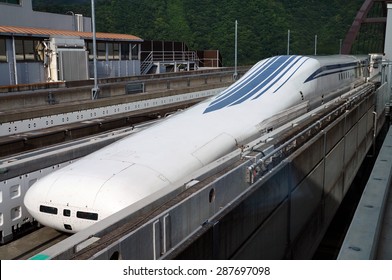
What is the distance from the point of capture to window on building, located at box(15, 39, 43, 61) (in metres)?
29.3

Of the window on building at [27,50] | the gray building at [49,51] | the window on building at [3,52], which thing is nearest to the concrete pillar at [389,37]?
the gray building at [49,51]

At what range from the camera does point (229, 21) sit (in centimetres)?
10438

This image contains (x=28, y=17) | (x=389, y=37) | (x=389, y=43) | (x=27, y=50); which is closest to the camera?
(x=27, y=50)

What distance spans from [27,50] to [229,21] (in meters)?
79.3

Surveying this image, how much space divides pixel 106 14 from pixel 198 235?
9499 centimetres

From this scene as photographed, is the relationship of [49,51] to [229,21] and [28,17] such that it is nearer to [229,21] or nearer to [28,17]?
[28,17]

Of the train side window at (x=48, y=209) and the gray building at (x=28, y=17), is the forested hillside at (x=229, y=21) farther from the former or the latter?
the train side window at (x=48, y=209)

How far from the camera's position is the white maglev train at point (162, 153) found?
8.27m

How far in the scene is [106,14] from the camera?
95.8 m

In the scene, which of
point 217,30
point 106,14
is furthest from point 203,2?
point 106,14

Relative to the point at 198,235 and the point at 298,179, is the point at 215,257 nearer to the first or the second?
the point at 198,235

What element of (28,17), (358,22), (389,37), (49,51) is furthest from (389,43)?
(358,22)

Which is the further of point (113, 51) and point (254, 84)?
point (113, 51)

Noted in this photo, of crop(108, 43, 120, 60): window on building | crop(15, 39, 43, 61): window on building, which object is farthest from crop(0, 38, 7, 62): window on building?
crop(108, 43, 120, 60): window on building
